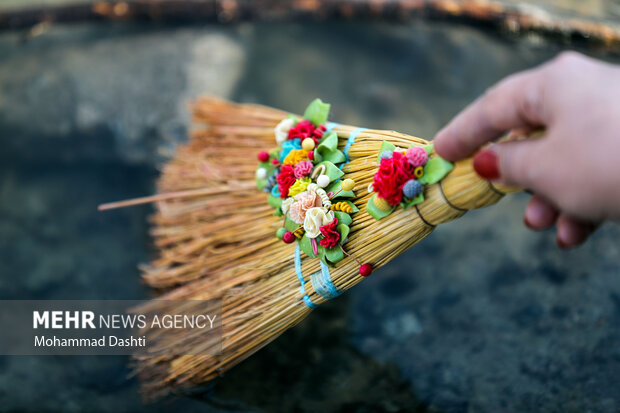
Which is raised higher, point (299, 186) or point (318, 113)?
point (318, 113)

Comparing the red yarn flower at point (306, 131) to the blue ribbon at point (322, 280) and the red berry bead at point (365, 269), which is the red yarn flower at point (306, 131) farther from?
the red berry bead at point (365, 269)

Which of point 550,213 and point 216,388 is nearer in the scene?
point 550,213

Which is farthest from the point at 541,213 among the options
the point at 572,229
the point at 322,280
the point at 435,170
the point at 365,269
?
the point at 322,280

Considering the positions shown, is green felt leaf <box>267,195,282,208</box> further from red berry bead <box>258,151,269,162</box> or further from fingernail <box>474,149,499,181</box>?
fingernail <box>474,149,499,181</box>

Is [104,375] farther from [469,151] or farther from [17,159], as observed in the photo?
[469,151]

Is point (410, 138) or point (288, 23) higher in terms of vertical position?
point (288, 23)

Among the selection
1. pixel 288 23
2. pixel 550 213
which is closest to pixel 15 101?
pixel 288 23

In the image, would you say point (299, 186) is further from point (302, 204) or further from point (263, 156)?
point (263, 156)
